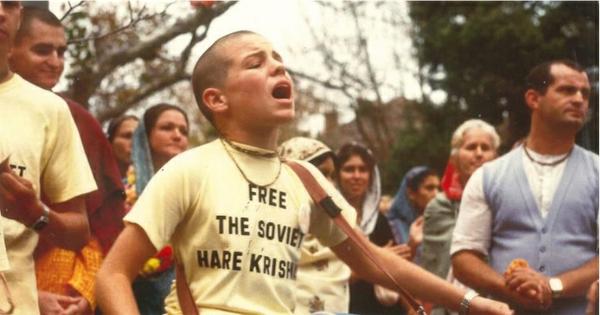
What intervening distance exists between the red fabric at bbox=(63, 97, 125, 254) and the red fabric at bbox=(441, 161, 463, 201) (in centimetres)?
214

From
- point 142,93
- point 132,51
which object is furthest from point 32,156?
point 142,93

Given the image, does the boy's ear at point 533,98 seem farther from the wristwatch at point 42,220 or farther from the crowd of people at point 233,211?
the wristwatch at point 42,220

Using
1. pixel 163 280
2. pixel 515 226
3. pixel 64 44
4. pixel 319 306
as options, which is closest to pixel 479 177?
pixel 515 226


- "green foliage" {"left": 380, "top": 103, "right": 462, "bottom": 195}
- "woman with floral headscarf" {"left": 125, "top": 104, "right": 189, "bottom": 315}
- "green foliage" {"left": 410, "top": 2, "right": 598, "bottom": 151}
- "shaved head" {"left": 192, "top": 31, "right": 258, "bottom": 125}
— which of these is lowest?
"green foliage" {"left": 380, "top": 103, "right": 462, "bottom": 195}

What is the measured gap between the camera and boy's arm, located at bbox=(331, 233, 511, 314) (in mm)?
2945

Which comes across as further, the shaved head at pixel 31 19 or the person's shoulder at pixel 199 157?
the shaved head at pixel 31 19

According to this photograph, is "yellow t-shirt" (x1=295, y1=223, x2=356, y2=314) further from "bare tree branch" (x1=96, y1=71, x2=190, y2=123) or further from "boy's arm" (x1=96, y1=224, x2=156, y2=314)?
"boy's arm" (x1=96, y1=224, x2=156, y2=314)

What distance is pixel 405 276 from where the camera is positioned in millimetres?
2996

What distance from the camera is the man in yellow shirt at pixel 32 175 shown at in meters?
2.79

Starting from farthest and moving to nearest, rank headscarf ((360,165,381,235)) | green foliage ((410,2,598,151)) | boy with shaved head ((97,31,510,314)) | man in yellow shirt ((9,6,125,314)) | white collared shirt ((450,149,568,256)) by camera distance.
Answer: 1. green foliage ((410,2,598,151))
2. headscarf ((360,165,381,235))
3. white collared shirt ((450,149,568,256))
4. man in yellow shirt ((9,6,125,314))
5. boy with shaved head ((97,31,510,314))

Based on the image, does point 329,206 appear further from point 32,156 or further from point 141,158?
point 141,158

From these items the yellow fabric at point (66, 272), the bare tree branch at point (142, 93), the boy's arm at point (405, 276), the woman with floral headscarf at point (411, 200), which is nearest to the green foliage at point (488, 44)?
the woman with floral headscarf at point (411, 200)

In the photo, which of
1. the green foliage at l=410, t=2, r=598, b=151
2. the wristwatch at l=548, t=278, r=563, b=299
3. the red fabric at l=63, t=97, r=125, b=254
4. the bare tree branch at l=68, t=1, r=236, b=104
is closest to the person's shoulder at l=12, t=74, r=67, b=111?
the red fabric at l=63, t=97, r=125, b=254

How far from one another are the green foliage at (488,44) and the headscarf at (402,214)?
16.3 feet
